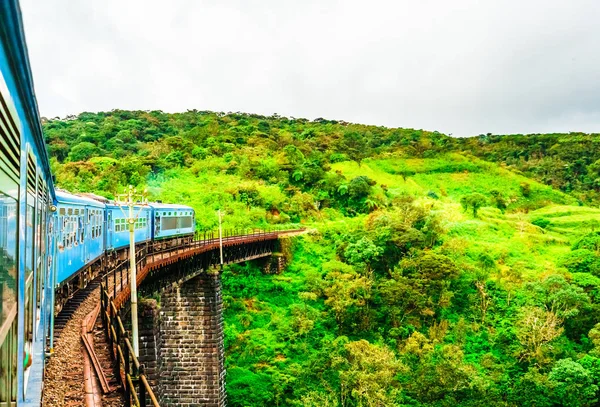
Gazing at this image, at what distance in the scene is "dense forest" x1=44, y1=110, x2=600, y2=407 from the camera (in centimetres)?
2231

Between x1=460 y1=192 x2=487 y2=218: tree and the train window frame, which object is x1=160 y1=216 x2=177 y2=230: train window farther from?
x1=460 y1=192 x2=487 y2=218: tree

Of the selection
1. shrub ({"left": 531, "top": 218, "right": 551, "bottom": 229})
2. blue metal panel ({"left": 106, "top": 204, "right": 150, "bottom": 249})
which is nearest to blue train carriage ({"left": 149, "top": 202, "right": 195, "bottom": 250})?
blue metal panel ({"left": 106, "top": 204, "right": 150, "bottom": 249})

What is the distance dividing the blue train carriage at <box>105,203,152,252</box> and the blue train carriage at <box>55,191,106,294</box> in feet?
2.65

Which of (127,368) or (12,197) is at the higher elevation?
(12,197)

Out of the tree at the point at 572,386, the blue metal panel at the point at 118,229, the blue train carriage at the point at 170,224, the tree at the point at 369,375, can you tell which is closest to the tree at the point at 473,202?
the tree at the point at 572,386

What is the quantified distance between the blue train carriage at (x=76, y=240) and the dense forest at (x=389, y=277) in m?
11.0

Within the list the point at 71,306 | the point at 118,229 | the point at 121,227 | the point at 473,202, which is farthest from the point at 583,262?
the point at 71,306

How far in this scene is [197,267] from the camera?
2156 cm

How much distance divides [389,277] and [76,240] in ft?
74.5

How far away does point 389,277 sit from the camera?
1228 inches

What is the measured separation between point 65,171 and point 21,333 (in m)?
46.2

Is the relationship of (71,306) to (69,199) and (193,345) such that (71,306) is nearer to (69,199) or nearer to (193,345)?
(69,199)

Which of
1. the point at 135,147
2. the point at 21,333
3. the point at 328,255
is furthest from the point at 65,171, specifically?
the point at 21,333

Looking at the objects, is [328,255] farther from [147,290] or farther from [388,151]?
[388,151]
